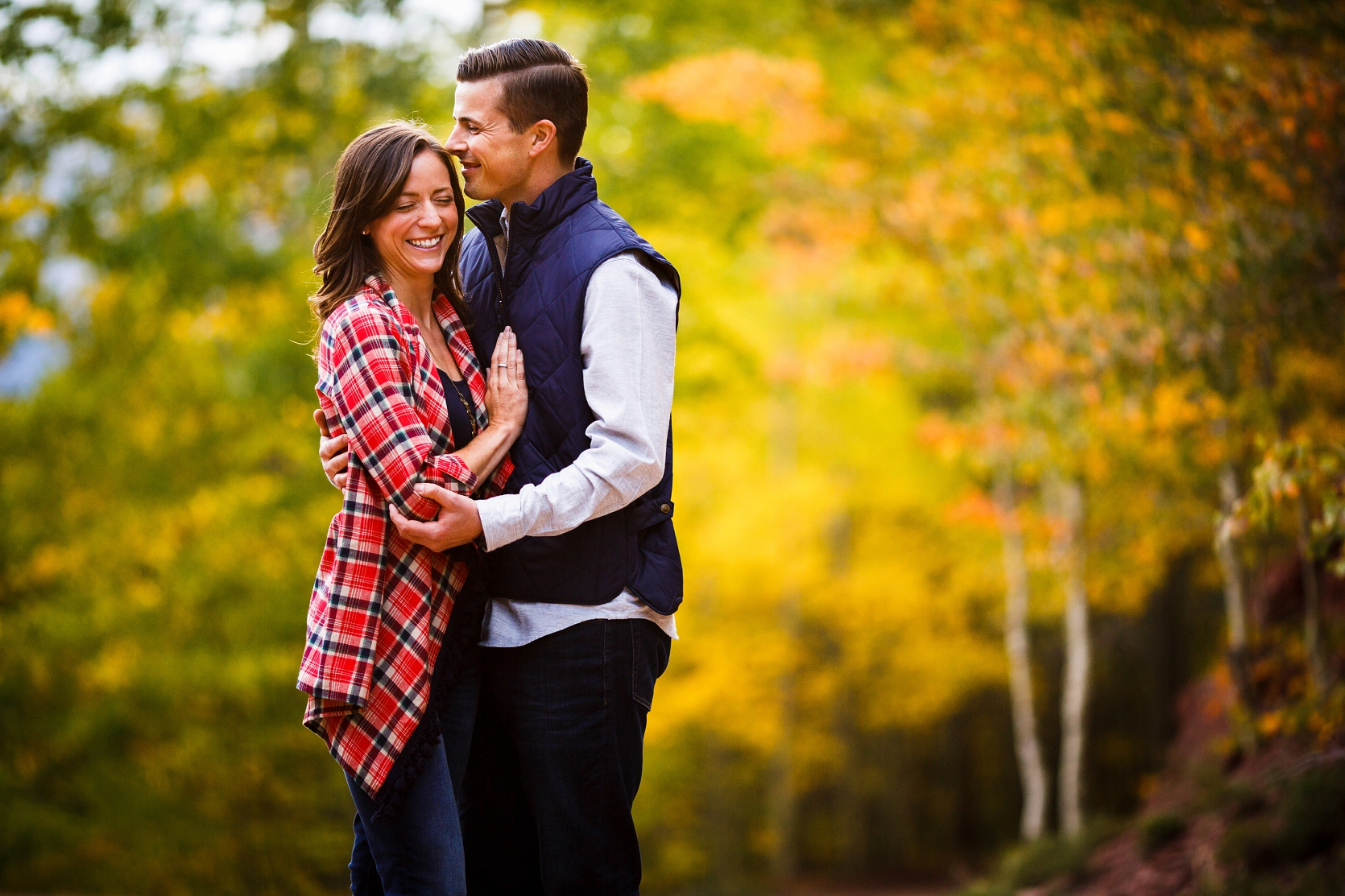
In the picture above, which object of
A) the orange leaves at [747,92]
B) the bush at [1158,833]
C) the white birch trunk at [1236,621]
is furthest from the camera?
the orange leaves at [747,92]

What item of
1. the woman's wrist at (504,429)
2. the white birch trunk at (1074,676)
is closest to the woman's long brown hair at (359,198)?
the woman's wrist at (504,429)

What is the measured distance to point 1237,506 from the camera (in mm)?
3082

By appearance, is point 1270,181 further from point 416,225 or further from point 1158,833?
point 416,225

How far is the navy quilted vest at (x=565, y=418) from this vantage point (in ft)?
6.48

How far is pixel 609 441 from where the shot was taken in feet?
6.22

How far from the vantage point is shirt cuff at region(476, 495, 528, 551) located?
1866 mm

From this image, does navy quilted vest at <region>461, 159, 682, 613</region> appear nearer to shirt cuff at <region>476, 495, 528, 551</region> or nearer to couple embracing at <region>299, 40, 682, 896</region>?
couple embracing at <region>299, 40, 682, 896</region>

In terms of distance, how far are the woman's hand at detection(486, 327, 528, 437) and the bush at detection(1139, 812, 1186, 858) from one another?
456cm

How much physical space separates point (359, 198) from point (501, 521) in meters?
0.65

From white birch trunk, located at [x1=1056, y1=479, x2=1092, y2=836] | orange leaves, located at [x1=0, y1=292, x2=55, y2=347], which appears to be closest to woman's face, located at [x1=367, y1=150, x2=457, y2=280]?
orange leaves, located at [x1=0, y1=292, x2=55, y2=347]

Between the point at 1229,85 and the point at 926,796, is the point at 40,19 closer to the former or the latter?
the point at 1229,85

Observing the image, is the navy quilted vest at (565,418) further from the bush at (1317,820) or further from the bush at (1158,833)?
the bush at (1158,833)

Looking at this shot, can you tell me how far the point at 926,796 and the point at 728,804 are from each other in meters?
4.98

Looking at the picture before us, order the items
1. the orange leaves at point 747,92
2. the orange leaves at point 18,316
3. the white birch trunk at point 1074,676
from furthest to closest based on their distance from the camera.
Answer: the white birch trunk at point 1074,676 < the orange leaves at point 18,316 < the orange leaves at point 747,92
